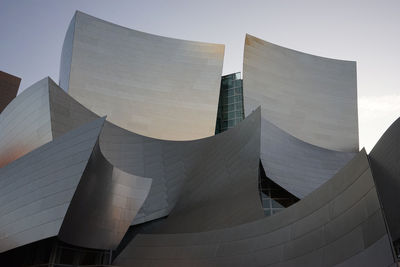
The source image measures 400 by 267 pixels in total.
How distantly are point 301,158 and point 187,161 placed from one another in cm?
474

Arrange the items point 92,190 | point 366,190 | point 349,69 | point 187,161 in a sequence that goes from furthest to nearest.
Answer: point 349,69, point 187,161, point 92,190, point 366,190

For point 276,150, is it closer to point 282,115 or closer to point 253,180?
point 253,180

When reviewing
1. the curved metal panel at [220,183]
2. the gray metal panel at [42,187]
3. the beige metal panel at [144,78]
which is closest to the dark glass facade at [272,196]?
the curved metal panel at [220,183]

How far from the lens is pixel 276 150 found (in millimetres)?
15359

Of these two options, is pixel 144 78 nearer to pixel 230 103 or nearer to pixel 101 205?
pixel 230 103

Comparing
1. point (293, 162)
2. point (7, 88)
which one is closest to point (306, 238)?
point (293, 162)

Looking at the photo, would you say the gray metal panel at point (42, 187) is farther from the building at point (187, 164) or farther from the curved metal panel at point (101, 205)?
the curved metal panel at point (101, 205)

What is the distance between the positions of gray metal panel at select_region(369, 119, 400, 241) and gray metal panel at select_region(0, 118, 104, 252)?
5.57m

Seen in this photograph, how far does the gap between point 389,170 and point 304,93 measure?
1799cm

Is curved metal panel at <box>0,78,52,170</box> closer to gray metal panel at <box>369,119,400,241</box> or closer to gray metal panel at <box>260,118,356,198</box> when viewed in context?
gray metal panel at <box>260,118,356,198</box>

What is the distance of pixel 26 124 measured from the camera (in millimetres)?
13141

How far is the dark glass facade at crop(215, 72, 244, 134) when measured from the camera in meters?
24.0

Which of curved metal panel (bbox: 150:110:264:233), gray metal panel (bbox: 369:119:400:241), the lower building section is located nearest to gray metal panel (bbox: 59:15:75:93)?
curved metal panel (bbox: 150:110:264:233)

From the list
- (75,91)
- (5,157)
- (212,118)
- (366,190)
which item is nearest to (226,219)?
(366,190)
